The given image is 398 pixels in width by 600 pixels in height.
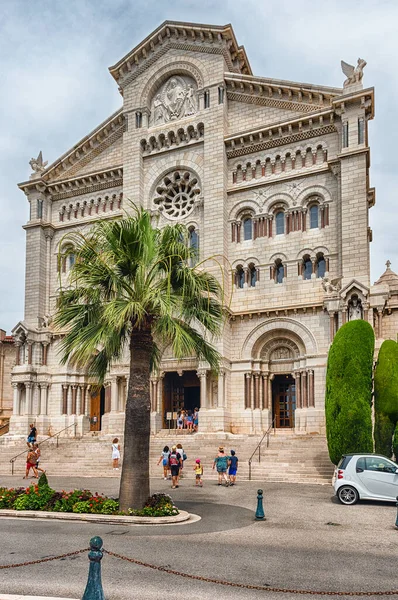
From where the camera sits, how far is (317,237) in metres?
31.9

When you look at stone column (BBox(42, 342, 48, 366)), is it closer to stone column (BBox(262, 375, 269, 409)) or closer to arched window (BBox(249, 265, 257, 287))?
arched window (BBox(249, 265, 257, 287))

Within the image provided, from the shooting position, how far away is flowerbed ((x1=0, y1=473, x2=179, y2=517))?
14539mm

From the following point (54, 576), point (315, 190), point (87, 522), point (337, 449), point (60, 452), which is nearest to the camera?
point (54, 576)

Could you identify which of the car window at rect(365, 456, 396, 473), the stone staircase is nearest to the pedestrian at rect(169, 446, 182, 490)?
the stone staircase

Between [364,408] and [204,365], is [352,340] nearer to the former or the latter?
[364,408]

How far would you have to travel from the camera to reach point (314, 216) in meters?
32.6

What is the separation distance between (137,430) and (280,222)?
2088 centimetres

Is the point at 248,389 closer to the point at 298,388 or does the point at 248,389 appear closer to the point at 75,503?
the point at 298,388

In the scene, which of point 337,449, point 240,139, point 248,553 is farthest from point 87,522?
point 240,139

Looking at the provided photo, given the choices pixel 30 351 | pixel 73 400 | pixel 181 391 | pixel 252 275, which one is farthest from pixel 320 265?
pixel 30 351

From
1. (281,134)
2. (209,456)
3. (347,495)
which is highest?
→ (281,134)

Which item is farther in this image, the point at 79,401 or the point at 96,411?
the point at 96,411

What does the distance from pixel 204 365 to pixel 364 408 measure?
1146 centimetres

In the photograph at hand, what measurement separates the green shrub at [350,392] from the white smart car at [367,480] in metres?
4.03
